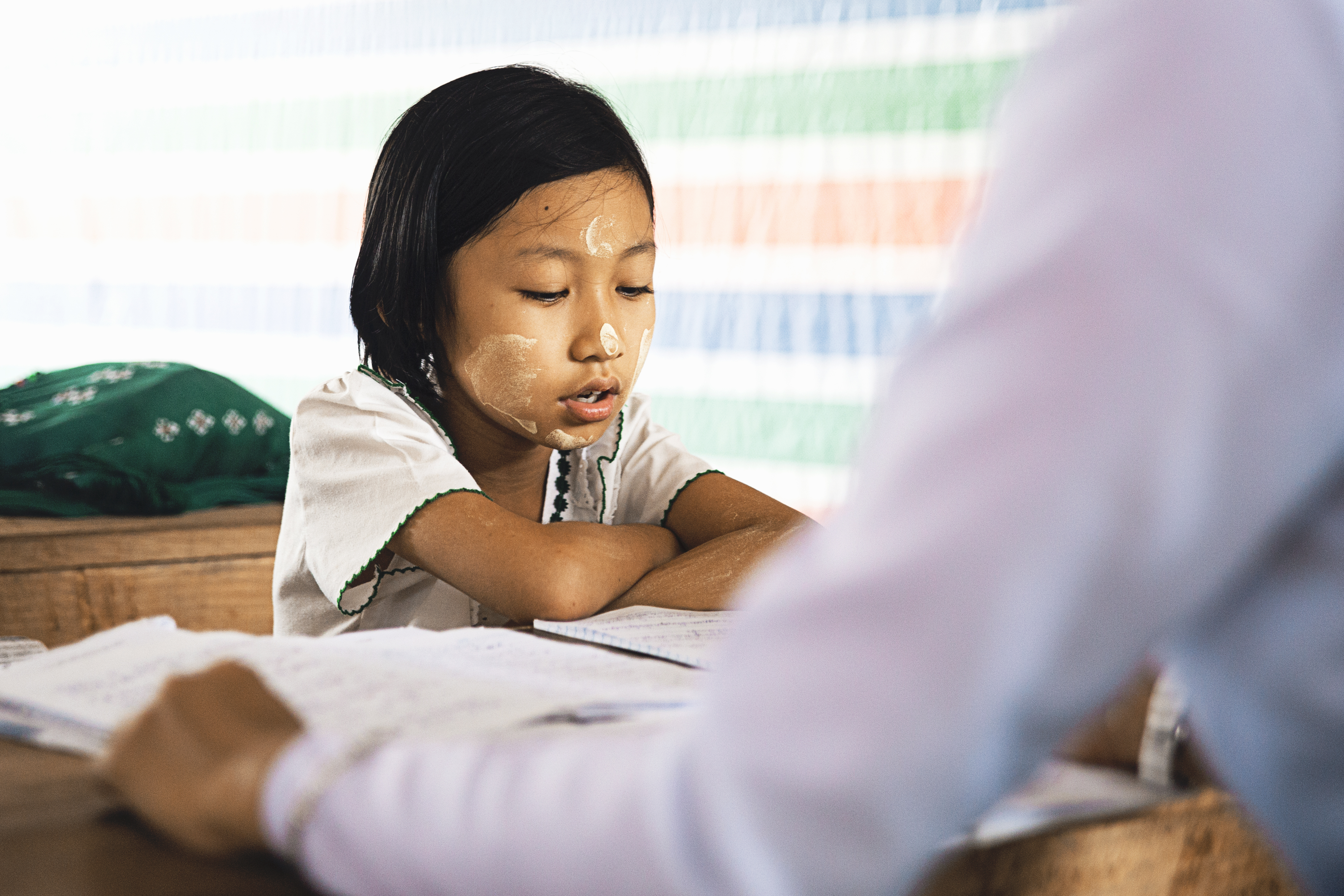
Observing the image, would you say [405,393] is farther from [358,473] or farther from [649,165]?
[649,165]

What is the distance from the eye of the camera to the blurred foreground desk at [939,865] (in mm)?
369

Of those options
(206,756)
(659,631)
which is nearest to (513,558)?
(659,631)

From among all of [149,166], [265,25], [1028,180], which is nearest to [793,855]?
[1028,180]

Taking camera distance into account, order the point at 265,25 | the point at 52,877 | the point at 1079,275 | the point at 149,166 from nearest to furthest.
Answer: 1. the point at 1079,275
2. the point at 52,877
3. the point at 265,25
4. the point at 149,166

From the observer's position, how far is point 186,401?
194 centimetres

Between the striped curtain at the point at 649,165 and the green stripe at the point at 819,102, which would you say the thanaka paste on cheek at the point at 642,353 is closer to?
the striped curtain at the point at 649,165

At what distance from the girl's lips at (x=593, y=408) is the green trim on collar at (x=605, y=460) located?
0.50ft

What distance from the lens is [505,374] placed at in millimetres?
1022

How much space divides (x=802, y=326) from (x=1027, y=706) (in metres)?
1.69

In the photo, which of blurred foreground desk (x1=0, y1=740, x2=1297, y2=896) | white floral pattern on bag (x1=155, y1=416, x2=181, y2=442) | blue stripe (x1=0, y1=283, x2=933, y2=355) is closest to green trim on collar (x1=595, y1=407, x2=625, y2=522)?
blue stripe (x1=0, y1=283, x2=933, y2=355)

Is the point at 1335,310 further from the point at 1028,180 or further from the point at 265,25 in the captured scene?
the point at 265,25

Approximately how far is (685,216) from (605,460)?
36.3 inches

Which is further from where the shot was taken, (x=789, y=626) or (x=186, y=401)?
(x=186, y=401)

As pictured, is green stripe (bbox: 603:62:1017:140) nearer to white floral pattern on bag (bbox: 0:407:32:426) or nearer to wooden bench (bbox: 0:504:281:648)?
wooden bench (bbox: 0:504:281:648)
